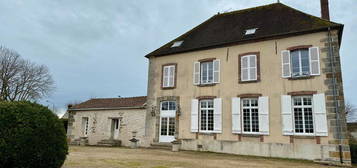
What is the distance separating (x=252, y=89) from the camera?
11.6 metres

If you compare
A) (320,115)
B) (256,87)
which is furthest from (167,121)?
(320,115)

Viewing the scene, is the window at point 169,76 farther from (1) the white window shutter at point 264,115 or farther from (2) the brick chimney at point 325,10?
(2) the brick chimney at point 325,10

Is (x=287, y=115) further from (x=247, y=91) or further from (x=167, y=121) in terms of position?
(x=167, y=121)

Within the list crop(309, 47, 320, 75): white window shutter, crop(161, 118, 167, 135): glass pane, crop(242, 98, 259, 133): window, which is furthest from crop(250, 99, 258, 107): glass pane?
crop(161, 118, 167, 135): glass pane

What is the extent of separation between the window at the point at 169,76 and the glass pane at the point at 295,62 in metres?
6.03

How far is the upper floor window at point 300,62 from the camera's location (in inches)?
415

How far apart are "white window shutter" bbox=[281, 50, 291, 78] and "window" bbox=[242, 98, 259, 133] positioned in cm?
169

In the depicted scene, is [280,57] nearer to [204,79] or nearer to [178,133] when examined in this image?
[204,79]

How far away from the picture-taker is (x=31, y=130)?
4254 mm

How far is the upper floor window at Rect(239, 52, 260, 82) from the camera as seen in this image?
11.7m

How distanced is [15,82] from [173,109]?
15216 mm

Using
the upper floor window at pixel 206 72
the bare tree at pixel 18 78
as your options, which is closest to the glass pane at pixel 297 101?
the upper floor window at pixel 206 72

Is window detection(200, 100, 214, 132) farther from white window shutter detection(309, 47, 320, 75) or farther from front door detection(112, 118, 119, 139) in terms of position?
front door detection(112, 118, 119, 139)

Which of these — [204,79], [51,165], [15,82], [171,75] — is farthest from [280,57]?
[15,82]
